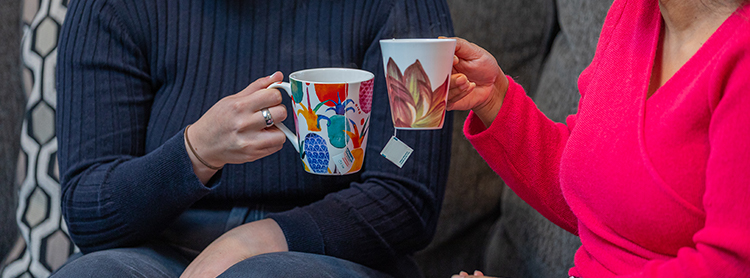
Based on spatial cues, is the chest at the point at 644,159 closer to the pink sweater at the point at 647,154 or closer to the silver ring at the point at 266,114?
the pink sweater at the point at 647,154

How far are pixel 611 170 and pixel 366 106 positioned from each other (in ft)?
0.90

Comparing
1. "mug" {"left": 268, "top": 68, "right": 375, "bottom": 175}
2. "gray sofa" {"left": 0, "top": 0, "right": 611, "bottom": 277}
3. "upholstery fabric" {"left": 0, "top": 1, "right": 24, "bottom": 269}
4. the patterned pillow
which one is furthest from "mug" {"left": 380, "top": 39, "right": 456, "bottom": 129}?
"upholstery fabric" {"left": 0, "top": 1, "right": 24, "bottom": 269}

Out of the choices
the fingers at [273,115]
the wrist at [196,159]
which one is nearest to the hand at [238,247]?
the wrist at [196,159]

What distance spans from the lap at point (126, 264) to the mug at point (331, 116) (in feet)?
0.93

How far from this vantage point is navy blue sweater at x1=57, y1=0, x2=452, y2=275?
0.85 meters

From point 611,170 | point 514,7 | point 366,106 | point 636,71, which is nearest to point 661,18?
point 636,71

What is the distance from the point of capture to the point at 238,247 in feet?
2.60

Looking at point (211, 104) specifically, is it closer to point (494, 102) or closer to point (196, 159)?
point (196, 159)

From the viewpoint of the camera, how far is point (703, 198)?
0.48 metres

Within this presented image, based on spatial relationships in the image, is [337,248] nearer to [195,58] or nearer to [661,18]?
[195,58]

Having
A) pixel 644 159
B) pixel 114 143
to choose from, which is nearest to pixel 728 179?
pixel 644 159

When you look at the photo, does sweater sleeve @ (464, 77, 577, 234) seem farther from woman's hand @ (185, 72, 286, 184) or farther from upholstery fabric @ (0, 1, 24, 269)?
upholstery fabric @ (0, 1, 24, 269)

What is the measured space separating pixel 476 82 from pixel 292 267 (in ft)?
1.13

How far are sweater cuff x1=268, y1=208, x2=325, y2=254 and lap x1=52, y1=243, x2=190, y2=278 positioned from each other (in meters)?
0.18
